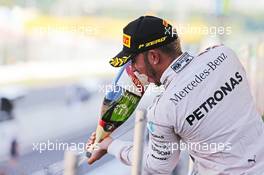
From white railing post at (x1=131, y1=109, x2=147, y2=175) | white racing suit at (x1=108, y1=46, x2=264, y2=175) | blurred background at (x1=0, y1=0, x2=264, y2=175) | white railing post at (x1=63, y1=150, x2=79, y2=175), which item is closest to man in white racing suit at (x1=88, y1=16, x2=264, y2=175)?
white racing suit at (x1=108, y1=46, x2=264, y2=175)

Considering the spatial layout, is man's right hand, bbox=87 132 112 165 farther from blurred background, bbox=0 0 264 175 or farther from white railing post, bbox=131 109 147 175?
blurred background, bbox=0 0 264 175

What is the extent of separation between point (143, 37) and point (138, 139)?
0.23 m

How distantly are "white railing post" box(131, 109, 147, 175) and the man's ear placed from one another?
0.16 m

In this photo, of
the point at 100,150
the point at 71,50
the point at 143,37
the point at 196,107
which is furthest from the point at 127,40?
the point at 71,50

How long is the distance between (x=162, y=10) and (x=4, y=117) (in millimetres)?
1357

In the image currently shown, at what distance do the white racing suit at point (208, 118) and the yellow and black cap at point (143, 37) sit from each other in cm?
5

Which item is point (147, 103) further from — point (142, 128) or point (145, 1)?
point (145, 1)

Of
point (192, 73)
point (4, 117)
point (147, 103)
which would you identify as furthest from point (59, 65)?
point (192, 73)

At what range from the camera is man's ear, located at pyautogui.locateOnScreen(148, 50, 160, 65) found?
1.12 m

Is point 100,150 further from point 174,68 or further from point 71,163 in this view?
point 71,163

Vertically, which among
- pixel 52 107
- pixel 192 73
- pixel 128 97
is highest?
pixel 192 73

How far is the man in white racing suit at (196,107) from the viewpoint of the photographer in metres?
1.12

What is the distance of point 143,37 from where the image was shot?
1.13 m

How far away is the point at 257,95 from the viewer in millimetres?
2783
